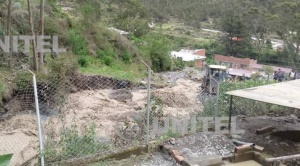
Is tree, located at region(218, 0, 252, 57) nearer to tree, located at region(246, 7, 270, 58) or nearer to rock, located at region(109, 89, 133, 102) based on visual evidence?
tree, located at region(246, 7, 270, 58)

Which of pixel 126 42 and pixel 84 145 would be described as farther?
pixel 126 42

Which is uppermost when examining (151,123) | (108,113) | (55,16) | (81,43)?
(55,16)

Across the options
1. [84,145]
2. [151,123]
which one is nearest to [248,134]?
[151,123]

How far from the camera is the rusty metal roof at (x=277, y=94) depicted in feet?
17.3

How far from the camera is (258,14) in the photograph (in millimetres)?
31141

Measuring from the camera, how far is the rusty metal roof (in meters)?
5.26

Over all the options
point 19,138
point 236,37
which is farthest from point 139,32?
point 19,138

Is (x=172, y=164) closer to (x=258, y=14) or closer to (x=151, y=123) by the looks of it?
(x=151, y=123)

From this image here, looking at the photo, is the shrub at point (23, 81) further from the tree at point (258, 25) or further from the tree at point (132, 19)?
the tree at point (258, 25)

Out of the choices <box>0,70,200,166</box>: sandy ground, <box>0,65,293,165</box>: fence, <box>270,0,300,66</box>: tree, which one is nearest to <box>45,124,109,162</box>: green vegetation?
<box>0,65,293,165</box>: fence

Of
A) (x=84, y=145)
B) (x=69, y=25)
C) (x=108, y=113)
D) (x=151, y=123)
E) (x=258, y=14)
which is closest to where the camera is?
(x=84, y=145)

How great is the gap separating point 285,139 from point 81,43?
9.64 m

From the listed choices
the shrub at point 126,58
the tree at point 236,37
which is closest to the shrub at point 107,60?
the shrub at point 126,58

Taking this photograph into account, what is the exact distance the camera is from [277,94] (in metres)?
5.74
